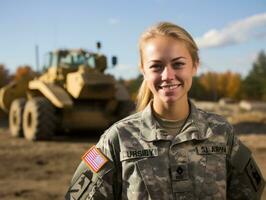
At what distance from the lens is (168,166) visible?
66.7 inches

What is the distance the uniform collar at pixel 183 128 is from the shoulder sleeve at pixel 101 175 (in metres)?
0.13

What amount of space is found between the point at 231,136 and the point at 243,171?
15cm

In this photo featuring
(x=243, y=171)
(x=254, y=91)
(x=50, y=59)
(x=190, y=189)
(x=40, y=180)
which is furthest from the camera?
(x=254, y=91)

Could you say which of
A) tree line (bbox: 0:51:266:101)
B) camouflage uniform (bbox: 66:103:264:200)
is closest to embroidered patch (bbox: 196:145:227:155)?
camouflage uniform (bbox: 66:103:264:200)

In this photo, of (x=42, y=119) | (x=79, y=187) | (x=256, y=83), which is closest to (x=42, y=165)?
(x=42, y=119)

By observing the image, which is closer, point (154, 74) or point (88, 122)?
point (154, 74)

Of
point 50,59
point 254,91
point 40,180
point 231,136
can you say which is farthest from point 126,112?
point 254,91

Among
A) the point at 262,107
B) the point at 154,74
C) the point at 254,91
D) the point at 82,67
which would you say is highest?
the point at 154,74

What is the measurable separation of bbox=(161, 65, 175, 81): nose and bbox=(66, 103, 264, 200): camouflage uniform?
158 mm

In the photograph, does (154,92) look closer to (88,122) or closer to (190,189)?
(190,189)

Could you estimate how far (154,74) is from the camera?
5.80 feet

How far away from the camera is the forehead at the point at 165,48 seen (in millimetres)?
1741

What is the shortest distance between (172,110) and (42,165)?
619cm

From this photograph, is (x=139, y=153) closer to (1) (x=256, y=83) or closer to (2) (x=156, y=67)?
(2) (x=156, y=67)
